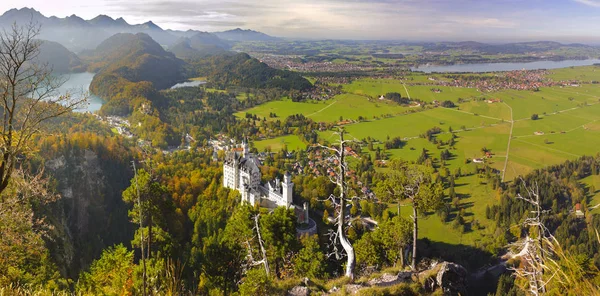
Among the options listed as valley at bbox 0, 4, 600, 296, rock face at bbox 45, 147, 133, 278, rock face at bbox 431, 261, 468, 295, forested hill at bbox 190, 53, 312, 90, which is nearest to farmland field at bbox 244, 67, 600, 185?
valley at bbox 0, 4, 600, 296

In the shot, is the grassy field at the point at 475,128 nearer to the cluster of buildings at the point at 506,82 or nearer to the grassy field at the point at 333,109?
the grassy field at the point at 333,109

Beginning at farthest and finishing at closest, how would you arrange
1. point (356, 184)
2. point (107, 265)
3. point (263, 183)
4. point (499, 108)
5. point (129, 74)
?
point (129, 74), point (499, 108), point (356, 184), point (263, 183), point (107, 265)

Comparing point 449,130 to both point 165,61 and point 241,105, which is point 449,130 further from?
point 165,61

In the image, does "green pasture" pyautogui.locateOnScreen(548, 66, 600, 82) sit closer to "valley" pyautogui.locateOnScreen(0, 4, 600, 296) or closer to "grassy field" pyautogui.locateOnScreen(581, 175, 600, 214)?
"valley" pyautogui.locateOnScreen(0, 4, 600, 296)

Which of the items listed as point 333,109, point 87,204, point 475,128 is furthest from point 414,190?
point 333,109

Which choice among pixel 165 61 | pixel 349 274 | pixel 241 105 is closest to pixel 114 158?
pixel 349 274

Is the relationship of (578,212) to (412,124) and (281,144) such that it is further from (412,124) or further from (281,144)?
(281,144)

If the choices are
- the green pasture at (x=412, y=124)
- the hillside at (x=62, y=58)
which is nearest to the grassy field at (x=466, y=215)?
the green pasture at (x=412, y=124)
